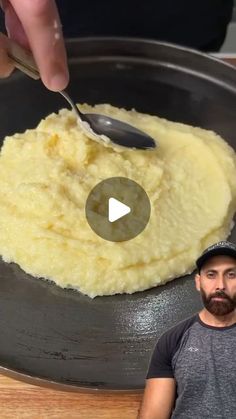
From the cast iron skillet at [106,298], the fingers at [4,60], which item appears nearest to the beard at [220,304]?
the cast iron skillet at [106,298]

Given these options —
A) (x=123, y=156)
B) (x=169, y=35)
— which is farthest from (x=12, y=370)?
(x=169, y=35)

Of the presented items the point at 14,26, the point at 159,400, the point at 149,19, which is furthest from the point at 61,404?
the point at 149,19

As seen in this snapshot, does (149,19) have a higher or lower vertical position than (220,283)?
lower

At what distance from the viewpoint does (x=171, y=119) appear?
40.6 inches

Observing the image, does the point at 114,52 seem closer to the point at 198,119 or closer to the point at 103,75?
the point at 103,75

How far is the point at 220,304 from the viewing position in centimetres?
43

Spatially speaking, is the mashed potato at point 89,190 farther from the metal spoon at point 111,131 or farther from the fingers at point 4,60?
the fingers at point 4,60

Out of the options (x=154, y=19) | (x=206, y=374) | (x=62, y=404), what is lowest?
(x=62, y=404)

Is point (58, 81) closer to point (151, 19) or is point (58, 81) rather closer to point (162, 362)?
point (162, 362)

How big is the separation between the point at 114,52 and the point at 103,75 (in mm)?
47

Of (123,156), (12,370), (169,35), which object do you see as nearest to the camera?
(12,370)

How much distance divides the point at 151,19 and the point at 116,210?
0.57 m

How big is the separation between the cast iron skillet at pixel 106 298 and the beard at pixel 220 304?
0.24 m
